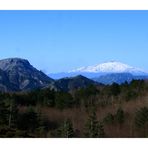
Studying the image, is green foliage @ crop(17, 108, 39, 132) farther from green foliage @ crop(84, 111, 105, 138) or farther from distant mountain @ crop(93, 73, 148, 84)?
Result: distant mountain @ crop(93, 73, 148, 84)

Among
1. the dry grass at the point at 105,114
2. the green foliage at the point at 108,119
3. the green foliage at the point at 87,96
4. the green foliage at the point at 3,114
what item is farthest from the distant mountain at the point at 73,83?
the green foliage at the point at 3,114

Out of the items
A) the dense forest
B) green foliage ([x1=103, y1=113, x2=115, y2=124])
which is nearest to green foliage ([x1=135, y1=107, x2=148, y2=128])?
the dense forest

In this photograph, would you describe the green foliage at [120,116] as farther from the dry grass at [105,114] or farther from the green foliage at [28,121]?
the green foliage at [28,121]

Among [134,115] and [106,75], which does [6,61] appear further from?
[134,115]

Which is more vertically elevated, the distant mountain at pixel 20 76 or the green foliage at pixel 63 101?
the distant mountain at pixel 20 76

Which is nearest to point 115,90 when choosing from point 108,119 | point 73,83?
point 108,119
